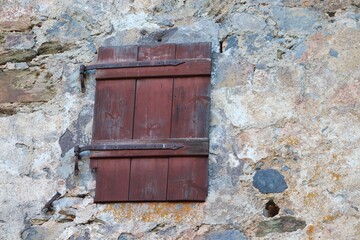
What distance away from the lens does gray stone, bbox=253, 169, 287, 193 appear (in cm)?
421

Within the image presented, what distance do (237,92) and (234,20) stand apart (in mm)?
434

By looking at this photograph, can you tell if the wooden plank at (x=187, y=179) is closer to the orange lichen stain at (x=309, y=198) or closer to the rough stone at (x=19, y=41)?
the orange lichen stain at (x=309, y=198)

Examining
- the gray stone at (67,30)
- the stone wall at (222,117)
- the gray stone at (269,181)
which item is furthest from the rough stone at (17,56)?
the gray stone at (269,181)

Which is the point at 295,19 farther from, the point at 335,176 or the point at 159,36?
the point at 335,176

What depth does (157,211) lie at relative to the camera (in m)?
4.25

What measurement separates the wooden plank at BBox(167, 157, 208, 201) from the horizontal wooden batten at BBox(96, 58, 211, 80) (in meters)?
0.46

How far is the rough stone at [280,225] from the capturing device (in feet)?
13.5

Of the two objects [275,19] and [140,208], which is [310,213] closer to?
[140,208]

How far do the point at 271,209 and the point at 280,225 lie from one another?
0.09 meters

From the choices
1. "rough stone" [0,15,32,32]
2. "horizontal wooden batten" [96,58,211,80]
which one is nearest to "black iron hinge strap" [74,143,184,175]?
"horizontal wooden batten" [96,58,211,80]

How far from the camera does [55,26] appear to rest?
192 inches

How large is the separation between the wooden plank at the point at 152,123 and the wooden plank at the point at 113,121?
1.5 inches

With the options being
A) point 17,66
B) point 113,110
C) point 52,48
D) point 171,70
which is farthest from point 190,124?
point 17,66

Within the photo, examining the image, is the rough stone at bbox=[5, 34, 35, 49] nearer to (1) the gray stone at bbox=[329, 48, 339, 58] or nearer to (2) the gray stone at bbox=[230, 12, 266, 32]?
(2) the gray stone at bbox=[230, 12, 266, 32]
